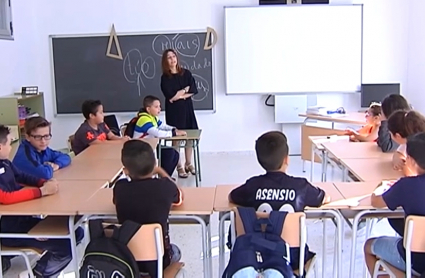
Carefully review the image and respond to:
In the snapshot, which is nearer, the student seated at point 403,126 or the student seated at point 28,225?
the student seated at point 28,225

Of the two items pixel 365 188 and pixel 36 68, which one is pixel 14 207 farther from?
pixel 36 68

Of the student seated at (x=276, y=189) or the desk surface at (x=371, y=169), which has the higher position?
the student seated at (x=276, y=189)

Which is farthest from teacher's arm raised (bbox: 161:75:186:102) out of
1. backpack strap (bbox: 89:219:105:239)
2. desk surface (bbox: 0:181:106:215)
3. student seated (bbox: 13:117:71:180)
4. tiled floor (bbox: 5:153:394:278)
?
backpack strap (bbox: 89:219:105:239)

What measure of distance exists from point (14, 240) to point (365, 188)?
1.88 m

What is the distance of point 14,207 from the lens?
97.8 inches

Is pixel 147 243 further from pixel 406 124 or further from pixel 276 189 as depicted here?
pixel 406 124

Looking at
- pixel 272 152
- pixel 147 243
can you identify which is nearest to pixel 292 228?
pixel 272 152

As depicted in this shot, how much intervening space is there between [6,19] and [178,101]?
235 cm

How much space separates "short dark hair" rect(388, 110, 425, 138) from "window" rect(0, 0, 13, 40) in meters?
4.70

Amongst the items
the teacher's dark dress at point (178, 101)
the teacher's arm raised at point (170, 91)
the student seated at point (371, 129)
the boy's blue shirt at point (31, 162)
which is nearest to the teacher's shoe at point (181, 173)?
the teacher's dark dress at point (178, 101)

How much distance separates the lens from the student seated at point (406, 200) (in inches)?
84.1

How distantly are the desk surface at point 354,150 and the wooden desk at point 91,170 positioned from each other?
1581mm

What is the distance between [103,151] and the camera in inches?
158

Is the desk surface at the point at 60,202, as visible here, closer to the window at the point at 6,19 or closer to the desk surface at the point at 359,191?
the desk surface at the point at 359,191
